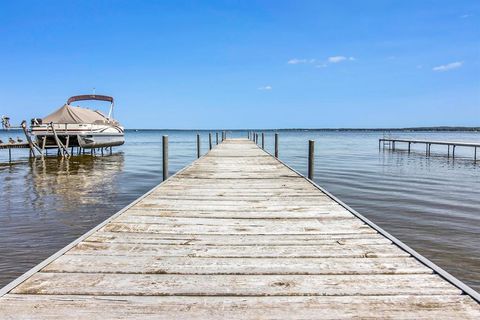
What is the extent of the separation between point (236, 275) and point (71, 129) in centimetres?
2774

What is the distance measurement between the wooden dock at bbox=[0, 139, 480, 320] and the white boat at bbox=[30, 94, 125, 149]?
24.8 metres

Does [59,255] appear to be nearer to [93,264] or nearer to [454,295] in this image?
[93,264]

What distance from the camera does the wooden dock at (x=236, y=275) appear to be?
259 cm

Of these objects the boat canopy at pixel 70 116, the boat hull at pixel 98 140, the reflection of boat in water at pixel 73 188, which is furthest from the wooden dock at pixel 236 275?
the boat canopy at pixel 70 116

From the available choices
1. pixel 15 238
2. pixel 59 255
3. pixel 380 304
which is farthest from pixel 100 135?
pixel 380 304

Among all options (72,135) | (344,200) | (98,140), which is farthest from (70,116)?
(344,200)

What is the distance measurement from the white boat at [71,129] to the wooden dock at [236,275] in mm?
24838

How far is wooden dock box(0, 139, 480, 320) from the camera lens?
2.59 metres

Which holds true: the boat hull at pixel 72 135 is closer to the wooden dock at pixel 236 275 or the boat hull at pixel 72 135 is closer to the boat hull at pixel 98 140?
the boat hull at pixel 98 140

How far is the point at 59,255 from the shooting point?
3.57 metres

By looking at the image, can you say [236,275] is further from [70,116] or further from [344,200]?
[70,116]

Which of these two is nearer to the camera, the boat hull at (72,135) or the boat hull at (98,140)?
the boat hull at (72,135)

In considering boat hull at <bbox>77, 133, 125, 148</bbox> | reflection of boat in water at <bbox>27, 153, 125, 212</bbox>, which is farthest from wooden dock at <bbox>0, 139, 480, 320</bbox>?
boat hull at <bbox>77, 133, 125, 148</bbox>

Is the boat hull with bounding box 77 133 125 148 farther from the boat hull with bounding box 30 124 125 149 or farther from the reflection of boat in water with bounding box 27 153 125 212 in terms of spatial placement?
the reflection of boat in water with bounding box 27 153 125 212
